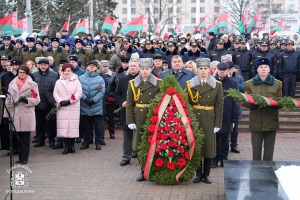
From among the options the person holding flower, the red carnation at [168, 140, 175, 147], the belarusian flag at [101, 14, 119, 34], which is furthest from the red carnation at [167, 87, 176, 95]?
the belarusian flag at [101, 14, 119, 34]

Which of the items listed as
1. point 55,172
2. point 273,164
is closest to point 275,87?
point 273,164

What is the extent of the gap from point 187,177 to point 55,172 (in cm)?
268

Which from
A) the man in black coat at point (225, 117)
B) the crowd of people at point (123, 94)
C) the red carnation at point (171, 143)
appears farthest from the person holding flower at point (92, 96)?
the red carnation at point (171, 143)

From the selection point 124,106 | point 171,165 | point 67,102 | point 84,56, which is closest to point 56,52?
point 84,56

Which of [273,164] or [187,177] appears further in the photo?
[187,177]

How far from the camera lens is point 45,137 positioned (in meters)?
12.3

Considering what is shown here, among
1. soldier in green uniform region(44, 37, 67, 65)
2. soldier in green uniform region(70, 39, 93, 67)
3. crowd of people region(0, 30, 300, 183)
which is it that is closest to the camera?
crowd of people region(0, 30, 300, 183)

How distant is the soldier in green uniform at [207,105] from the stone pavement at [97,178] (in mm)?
692

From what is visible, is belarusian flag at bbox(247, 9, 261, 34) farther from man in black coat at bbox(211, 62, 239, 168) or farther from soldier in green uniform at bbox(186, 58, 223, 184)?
soldier in green uniform at bbox(186, 58, 223, 184)

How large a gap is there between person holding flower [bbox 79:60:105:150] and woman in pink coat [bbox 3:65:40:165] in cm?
152

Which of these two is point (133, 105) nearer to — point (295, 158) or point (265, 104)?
point (265, 104)

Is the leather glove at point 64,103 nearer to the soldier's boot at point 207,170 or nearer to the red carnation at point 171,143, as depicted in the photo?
the red carnation at point 171,143

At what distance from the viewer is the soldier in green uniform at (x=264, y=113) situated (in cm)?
760

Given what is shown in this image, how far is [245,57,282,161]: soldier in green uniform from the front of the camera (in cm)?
760
